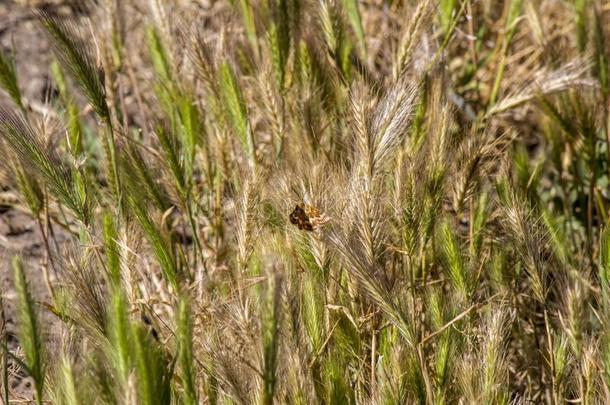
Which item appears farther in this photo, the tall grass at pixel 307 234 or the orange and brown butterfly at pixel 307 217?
the orange and brown butterfly at pixel 307 217

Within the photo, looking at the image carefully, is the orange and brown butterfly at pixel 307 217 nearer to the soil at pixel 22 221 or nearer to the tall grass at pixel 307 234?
the tall grass at pixel 307 234

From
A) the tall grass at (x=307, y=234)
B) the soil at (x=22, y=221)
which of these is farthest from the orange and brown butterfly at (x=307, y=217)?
the soil at (x=22, y=221)

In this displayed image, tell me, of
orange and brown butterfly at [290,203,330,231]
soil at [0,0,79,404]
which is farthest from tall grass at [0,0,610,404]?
soil at [0,0,79,404]

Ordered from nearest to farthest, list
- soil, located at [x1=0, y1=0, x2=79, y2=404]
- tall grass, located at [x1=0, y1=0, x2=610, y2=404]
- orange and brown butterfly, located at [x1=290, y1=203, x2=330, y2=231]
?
tall grass, located at [x1=0, y1=0, x2=610, y2=404] → orange and brown butterfly, located at [x1=290, y1=203, x2=330, y2=231] → soil, located at [x1=0, y1=0, x2=79, y2=404]

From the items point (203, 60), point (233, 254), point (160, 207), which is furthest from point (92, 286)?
point (203, 60)

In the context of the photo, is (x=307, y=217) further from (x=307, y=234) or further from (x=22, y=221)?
(x=22, y=221)

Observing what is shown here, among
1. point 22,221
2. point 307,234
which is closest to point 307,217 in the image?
point 307,234

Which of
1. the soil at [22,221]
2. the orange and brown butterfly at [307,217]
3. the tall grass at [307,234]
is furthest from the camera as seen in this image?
the soil at [22,221]

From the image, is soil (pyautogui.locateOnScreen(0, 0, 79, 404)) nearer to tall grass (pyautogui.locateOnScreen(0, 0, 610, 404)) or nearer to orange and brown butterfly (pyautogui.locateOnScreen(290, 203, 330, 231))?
tall grass (pyautogui.locateOnScreen(0, 0, 610, 404))
